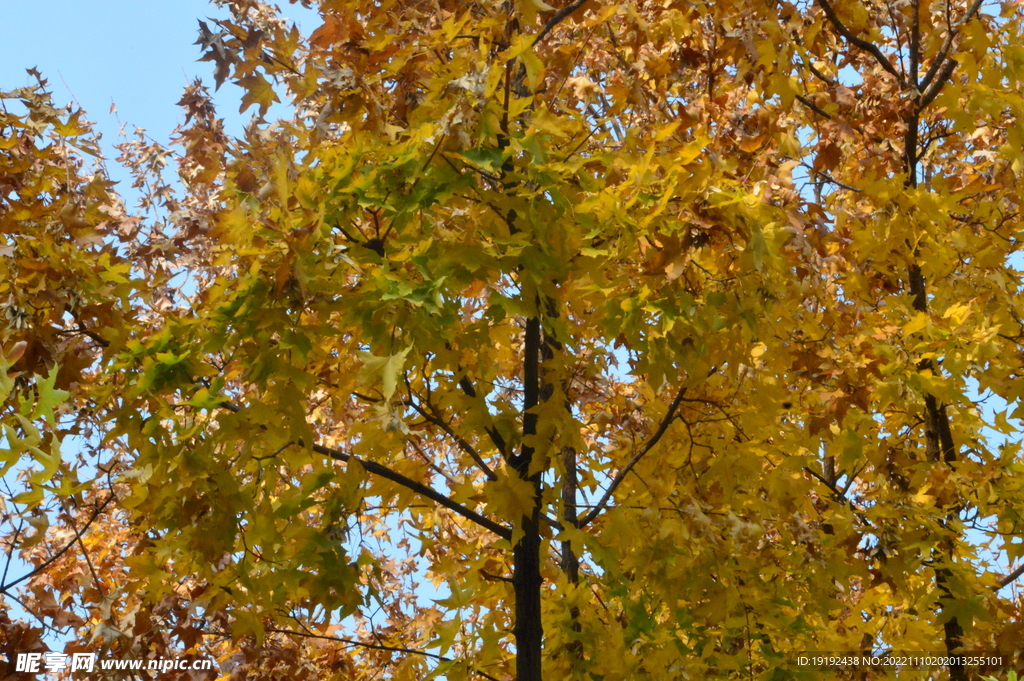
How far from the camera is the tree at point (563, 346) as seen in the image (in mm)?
2859

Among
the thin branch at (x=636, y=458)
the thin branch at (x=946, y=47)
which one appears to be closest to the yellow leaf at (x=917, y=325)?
the thin branch at (x=636, y=458)

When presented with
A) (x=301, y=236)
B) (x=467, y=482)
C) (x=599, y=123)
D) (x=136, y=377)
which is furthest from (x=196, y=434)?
(x=599, y=123)

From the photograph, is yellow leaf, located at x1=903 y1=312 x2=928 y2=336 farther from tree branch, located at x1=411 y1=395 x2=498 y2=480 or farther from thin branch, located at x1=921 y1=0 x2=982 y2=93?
tree branch, located at x1=411 y1=395 x2=498 y2=480

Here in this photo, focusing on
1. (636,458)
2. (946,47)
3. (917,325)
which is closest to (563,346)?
(636,458)

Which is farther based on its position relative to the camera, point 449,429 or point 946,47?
point 946,47

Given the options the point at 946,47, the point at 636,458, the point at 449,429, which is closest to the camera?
the point at 449,429

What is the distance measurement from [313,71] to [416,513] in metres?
2.56

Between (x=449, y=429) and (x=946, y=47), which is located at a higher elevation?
(x=946, y=47)

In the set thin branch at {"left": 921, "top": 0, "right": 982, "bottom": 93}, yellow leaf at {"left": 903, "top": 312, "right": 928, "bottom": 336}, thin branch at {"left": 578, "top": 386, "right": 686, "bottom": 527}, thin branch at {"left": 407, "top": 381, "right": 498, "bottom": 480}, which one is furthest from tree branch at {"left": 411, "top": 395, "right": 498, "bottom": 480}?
thin branch at {"left": 921, "top": 0, "right": 982, "bottom": 93}

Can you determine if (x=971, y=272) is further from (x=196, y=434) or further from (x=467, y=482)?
(x=196, y=434)

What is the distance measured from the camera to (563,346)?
3.75 m

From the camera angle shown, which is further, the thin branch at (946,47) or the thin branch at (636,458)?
the thin branch at (946,47)

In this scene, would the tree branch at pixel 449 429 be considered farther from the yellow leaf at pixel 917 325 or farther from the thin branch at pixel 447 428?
the yellow leaf at pixel 917 325

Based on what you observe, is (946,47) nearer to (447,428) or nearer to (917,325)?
(917,325)
